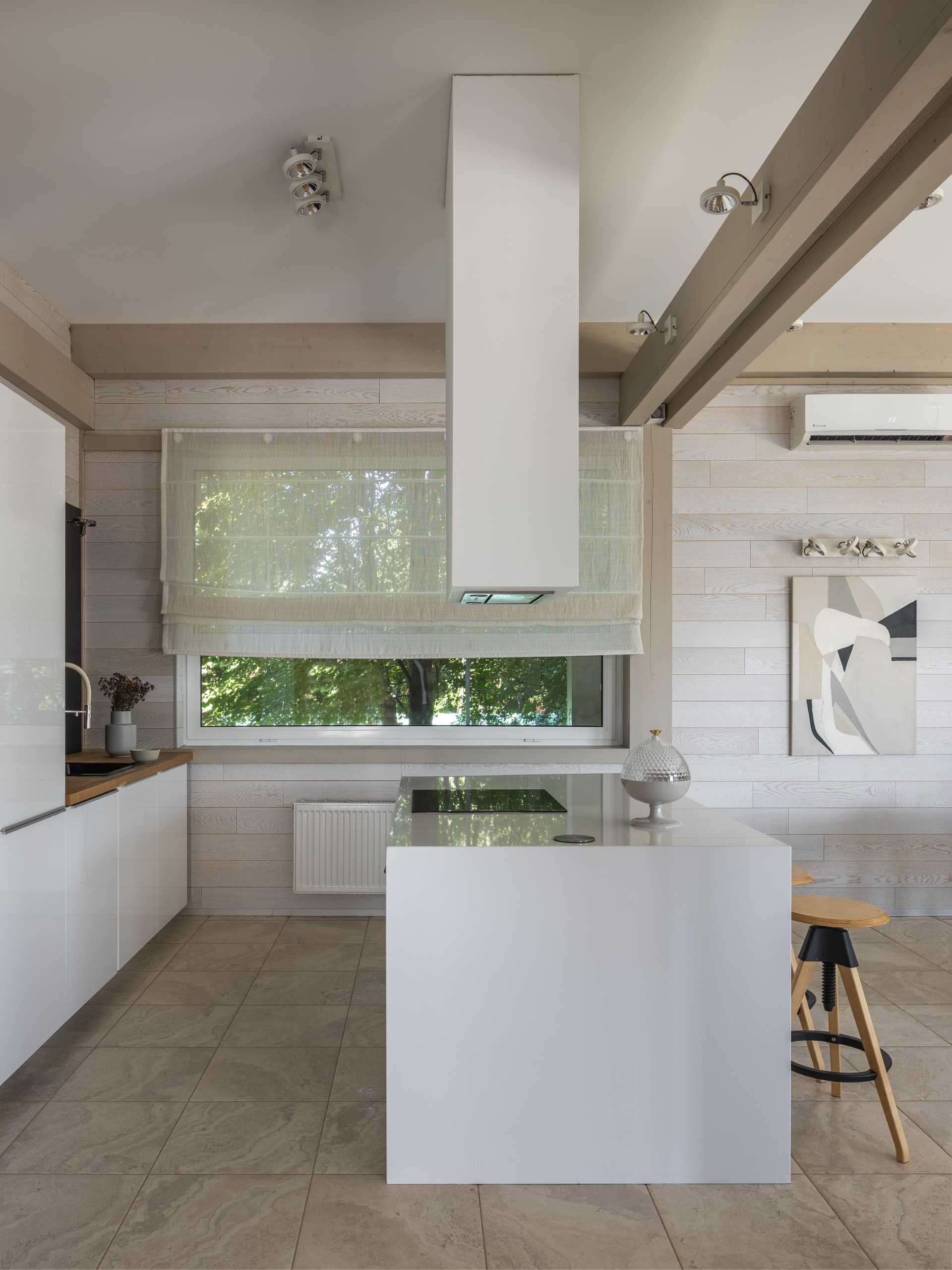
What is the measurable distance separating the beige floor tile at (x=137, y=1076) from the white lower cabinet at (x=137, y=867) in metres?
0.46

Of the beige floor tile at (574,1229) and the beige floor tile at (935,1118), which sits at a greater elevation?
the beige floor tile at (574,1229)

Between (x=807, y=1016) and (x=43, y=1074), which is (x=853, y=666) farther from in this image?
(x=43, y=1074)

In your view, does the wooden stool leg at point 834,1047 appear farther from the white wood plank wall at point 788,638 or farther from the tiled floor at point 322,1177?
the white wood plank wall at point 788,638

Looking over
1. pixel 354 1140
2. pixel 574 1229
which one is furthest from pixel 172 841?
pixel 574 1229

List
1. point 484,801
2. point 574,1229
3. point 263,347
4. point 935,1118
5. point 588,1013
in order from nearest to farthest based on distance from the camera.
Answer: point 574,1229
point 588,1013
point 935,1118
point 484,801
point 263,347

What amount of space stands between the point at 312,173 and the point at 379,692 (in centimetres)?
248

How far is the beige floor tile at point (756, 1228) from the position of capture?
1872mm

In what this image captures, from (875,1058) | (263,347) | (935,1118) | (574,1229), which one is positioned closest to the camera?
(574,1229)

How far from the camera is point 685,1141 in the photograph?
2156 mm

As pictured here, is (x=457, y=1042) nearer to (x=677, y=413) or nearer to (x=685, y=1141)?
(x=685, y=1141)

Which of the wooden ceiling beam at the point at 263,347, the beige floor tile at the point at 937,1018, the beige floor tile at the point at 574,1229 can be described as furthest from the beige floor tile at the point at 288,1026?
the wooden ceiling beam at the point at 263,347

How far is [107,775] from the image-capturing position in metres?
3.39

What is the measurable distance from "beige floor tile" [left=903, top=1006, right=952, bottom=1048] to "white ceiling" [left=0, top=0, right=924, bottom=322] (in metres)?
2.78

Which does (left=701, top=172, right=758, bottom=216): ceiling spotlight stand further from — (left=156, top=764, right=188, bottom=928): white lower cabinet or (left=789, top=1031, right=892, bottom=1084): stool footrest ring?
(left=156, top=764, right=188, bottom=928): white lower cabinet
